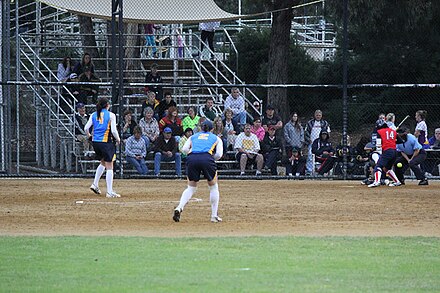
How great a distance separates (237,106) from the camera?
86.1 feet

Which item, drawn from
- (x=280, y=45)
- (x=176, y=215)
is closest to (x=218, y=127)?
(x=280, y=45)

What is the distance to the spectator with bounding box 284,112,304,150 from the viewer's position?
25.6 meters

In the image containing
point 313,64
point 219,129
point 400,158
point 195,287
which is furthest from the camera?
point 313,64

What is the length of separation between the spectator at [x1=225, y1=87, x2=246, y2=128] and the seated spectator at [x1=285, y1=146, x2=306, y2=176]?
1468 millimetres

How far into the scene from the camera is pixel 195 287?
10.0 m

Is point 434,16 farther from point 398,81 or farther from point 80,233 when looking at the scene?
point 80,233

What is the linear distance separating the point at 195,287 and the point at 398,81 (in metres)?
25.1

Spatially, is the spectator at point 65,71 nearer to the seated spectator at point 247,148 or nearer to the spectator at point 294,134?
the seated spectator at point 247,148

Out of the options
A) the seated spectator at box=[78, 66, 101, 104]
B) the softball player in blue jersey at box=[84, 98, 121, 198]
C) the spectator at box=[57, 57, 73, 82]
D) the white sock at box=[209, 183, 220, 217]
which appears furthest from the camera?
the spectator at box=[57, 57, 73, 82]

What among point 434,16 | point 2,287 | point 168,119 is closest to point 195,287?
point 2,287

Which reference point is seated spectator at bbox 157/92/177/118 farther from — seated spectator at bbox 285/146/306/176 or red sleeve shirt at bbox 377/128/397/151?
red sleeve shirt at bbox 377/128/397/151

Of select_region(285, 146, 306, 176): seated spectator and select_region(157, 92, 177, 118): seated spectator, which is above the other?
select_region(157, 92, 177, 118): seated spectator

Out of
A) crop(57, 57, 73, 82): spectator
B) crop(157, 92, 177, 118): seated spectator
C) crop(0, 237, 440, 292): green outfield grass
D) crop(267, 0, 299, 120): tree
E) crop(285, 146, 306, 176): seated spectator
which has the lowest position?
crop(0, 237, 440, 292): green outfield grass

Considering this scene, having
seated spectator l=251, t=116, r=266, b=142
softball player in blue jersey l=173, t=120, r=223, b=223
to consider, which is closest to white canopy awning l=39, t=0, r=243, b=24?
seated spectator l=251, t=116, r=266, b=142
